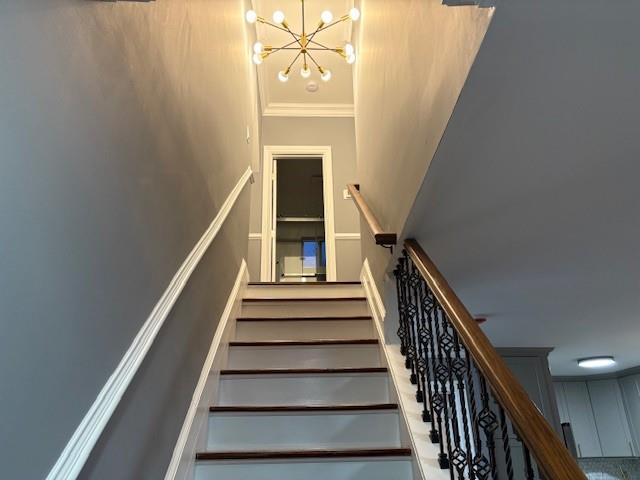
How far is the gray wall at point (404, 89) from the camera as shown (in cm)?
135

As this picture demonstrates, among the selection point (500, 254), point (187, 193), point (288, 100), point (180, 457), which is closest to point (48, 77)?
point (187, 193)

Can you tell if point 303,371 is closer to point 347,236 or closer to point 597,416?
point 347,236

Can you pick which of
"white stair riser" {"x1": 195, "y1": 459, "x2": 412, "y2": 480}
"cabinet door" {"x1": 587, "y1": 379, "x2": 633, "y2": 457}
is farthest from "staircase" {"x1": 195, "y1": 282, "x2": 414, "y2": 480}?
"cabinet door" {"x1": 587, "y1": 379, "x2": 633, "y2": 457}

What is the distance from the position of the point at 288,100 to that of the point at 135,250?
17.3ft

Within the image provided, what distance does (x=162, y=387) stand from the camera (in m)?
1.63

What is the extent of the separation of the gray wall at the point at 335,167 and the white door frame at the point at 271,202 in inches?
2.1

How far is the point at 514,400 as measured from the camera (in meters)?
1.16

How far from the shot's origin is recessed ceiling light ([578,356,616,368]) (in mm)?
4458

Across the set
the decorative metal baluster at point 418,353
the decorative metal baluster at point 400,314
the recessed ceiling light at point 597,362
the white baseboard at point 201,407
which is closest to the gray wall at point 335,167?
the recessed ceiling light at point 597,362

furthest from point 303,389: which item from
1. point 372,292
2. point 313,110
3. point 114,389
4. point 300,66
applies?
point 313,110

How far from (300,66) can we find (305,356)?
4158 millimetres

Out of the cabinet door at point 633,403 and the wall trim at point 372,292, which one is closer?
the wall trim at point 372,292

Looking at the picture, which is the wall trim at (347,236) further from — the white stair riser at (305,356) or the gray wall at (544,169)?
the white stair riser at (305,356)

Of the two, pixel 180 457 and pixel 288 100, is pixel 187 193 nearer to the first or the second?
pixel 180 457
